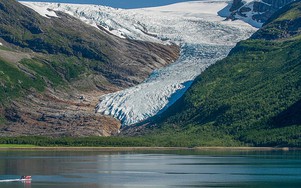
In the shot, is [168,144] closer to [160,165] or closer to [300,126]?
[300,126]

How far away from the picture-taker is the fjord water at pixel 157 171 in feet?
362

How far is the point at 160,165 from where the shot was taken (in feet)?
461

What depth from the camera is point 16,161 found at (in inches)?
5832

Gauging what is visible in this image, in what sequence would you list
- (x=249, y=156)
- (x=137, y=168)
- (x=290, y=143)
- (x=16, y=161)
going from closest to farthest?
(x=137, y=168) → (x=16, y=161) → (x=249, y=156) → (x=290, y=143)

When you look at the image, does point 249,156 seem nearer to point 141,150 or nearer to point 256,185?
point 141,150

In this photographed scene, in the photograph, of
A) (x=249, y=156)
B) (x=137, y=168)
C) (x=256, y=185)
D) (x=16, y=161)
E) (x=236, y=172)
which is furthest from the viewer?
(x=249, y=156)

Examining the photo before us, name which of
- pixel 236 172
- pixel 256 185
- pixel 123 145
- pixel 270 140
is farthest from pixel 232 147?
pixel 256 185

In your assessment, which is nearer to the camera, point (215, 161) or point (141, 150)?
point (215, 161)

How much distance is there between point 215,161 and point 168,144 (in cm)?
4944

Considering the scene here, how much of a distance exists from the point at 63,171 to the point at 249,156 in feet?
151

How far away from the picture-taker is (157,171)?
12862 cm

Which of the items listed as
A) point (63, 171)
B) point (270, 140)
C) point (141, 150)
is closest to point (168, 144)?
point (141, 150)

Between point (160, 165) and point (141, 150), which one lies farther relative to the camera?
point (141, 150)

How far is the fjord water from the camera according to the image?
110 metres
